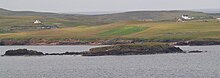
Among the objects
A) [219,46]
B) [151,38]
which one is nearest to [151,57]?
[219,46]

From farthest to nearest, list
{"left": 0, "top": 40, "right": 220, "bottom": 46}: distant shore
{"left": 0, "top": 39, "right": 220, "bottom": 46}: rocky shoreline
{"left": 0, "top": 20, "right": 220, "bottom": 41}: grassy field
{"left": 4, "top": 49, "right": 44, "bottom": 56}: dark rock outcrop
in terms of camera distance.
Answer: {"left": 0, "top": 20, "right": 220, "bottom": 41}: grassy field
{"left": 0, "top": 39, "right": 220, "bottom": 46}: rocky shoreline
{"left": 0, "top": 40, "right": 220, "bottom": 46}: distant shore
{"left": 4, "top": 49, "right": 44, "bottom": 56}: dark rock outcrop

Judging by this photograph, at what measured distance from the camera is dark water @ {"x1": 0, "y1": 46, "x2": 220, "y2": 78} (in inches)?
3593

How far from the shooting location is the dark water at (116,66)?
91250 millimetres

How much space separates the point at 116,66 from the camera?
106 metres

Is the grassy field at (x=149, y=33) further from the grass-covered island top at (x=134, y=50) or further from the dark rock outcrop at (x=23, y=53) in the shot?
the dark rock outcrop at (x=23, y=53)

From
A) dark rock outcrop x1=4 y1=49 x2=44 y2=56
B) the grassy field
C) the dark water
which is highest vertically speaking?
the dark water

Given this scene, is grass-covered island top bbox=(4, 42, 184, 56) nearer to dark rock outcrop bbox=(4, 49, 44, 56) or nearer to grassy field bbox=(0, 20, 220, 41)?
dark rock outcrop bbox=(4, 49, 44, 56)

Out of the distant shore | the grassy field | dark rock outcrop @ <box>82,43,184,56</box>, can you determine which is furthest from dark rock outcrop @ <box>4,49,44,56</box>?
the grassy field

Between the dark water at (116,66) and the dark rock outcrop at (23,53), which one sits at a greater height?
the dark water at (116,66)

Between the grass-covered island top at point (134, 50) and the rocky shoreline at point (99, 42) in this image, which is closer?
the grass-covered island top at point (134, 50)

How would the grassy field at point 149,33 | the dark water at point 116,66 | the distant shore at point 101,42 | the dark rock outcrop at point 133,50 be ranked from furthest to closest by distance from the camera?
the grassy field at point 149,33, the distant shore at point 101,42, the dark rock outcrop at point 133,50, the dark water at point 116,66

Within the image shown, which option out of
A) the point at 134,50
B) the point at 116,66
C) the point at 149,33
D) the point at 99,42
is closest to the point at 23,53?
the point at 134,50

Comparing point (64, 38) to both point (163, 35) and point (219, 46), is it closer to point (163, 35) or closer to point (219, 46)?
point (163, 35)

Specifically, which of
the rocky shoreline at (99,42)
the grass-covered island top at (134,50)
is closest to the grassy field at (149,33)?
the rocky shoreline at (99,42)
